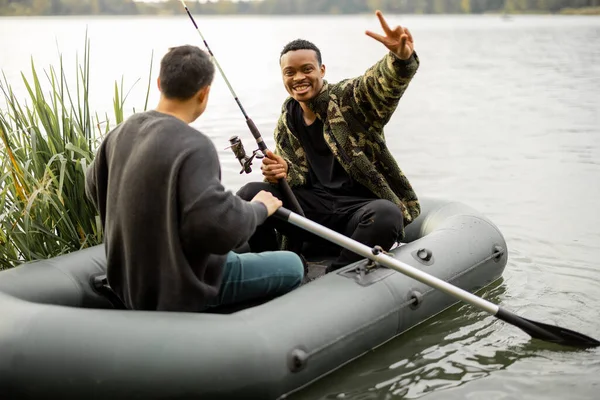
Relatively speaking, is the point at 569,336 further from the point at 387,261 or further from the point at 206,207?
the point at 206,207

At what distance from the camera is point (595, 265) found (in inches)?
208

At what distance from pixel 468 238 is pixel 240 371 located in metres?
1.75

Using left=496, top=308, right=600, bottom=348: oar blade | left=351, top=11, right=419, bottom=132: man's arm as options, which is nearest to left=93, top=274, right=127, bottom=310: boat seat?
left=351, top=11, right=419, bottom=132: man's arm

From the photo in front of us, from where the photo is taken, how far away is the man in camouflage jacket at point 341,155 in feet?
12.9

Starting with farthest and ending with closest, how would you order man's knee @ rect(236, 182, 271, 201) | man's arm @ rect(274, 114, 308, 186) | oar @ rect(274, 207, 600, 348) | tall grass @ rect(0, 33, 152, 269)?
man's arm @ rect(274, 114, 308, 186), man's knee @ rect(236, 182, 271, 201), tall grass @ rect(0, 33, 152, 269), oar @ rect(274, 207, 600, 348)

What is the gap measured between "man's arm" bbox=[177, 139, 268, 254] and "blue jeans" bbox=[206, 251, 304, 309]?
1.12 ft

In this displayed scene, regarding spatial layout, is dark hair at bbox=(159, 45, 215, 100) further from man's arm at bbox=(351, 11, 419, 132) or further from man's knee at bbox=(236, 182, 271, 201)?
man's knee at bbox=(236, 182, 271, 201)

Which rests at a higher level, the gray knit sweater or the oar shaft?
the gray knit sweater

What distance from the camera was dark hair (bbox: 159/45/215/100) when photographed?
2947mm

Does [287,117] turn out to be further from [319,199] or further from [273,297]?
[273,297]

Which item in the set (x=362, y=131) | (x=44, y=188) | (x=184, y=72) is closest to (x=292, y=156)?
(x=362, y=131)

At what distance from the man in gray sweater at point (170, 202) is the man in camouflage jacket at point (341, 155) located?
35.9 inches

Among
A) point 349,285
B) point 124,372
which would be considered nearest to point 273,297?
point 349,285

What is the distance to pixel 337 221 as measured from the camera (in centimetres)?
416
